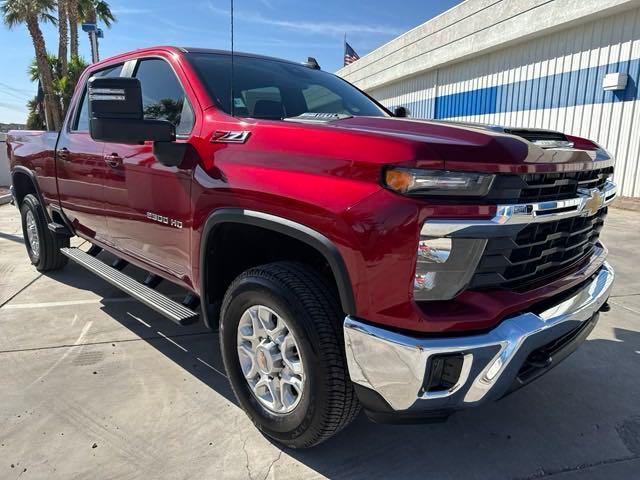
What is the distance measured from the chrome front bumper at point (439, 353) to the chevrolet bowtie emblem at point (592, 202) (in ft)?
1.96

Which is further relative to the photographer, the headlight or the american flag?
the american flag

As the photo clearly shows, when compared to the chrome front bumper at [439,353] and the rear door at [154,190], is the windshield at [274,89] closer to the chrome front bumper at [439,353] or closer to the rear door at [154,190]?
the rear door at [154,190]

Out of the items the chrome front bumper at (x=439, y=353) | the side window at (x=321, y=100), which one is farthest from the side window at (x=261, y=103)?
the chrome front bumper at (x=439, y=353)

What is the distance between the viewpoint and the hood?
5.89 ft

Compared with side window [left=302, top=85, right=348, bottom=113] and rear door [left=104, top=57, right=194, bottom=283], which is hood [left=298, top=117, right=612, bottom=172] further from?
rear door [left=104, top=57, right=194, bottom=283]

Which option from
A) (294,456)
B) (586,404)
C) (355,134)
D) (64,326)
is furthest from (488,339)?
(64,326)

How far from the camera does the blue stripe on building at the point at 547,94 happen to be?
31.9 ft

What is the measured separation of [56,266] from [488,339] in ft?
16.0

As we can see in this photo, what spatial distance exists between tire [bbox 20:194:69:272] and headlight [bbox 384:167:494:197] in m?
4.28

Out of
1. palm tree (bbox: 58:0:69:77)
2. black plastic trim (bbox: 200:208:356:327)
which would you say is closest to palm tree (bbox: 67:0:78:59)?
palm tree (bbox: 58:0:69:77)

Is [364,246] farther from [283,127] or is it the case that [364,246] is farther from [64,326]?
[64,326]

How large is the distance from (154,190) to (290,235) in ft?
3.98

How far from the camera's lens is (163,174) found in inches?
111

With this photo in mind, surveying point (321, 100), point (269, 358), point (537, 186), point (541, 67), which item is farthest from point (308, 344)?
point (541, 67)
